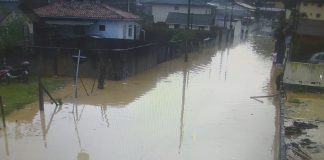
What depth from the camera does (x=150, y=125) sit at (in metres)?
15.3

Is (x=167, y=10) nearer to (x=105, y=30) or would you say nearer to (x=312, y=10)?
(x=105, y=30)

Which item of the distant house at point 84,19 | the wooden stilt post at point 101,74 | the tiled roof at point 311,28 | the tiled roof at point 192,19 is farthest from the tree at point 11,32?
the tiled roof at point 192,19

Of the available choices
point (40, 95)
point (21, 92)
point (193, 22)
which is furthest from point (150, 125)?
point (193, 22)

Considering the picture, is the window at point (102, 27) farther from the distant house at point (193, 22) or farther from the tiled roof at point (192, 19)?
the tiled roof at point (192, 19)

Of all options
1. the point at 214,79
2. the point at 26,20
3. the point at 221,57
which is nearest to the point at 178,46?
the point at 221,57

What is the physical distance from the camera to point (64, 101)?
18203 mm

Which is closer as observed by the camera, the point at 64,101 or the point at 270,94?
the point at 64,101

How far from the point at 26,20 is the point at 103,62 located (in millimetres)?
8683

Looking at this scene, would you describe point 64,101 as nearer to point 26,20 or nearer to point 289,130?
point 289,130

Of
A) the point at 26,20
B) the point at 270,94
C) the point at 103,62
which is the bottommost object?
the point at 270,94

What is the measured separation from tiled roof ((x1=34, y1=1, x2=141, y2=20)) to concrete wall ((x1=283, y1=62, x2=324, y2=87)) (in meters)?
15.5

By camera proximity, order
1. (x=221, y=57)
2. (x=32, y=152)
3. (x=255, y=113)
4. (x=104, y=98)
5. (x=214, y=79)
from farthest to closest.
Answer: (x=221, y=57), (x=214, y=79), (x=104, y=98), (x=255, y=113), (x=32, y=152)

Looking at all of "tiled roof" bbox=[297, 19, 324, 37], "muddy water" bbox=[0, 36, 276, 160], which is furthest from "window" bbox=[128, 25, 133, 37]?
"tiled roof" bbox=[297, 19, 324, 37]

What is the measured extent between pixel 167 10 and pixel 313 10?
30.3 m
